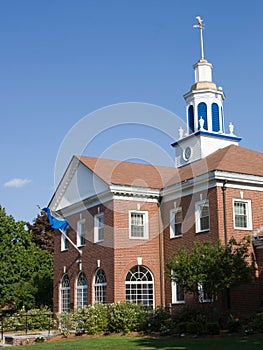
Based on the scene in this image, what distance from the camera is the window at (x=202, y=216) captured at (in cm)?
2552

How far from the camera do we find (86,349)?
18.2 metres

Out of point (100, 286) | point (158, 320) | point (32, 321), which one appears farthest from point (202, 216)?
point (32, 321)

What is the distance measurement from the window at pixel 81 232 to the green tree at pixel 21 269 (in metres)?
8.45

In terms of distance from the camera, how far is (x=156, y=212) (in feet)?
94.4

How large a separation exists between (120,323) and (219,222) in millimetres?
6282

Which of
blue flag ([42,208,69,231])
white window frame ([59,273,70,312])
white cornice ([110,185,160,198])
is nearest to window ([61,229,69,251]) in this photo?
blue flag ([42,208,69,231])

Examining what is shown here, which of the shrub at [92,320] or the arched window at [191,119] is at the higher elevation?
the arched window at [191,119]

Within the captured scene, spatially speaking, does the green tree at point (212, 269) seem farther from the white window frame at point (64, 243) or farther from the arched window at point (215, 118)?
the arched window at point (215, 118)

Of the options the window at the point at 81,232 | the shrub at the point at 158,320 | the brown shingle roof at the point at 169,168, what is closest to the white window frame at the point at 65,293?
the window at the point at 81,232

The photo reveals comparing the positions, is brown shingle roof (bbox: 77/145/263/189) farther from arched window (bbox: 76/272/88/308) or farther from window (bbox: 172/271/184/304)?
arched window (bbox: 76/272/88/308)

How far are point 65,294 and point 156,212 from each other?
8113 mm

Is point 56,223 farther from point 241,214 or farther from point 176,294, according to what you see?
point 241,214

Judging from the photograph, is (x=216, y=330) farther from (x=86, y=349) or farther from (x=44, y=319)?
(x=44, y=319)

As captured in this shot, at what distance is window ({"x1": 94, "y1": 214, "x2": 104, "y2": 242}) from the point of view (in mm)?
29000
